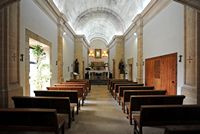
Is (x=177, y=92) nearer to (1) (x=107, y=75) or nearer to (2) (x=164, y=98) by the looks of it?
(2) (x=164, y=98)

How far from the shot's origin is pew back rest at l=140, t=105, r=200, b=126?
3.70 meters

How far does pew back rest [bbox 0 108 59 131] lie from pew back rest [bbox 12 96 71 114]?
3.07 feet

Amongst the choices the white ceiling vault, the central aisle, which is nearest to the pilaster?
the central aisle

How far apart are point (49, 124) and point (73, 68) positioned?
1346 centimetres

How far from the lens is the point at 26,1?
5918 mm

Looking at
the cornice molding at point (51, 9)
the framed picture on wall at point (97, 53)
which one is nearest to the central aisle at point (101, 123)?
the cornice molding at point (51, 9)

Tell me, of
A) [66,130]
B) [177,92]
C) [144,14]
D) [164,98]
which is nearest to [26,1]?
[66,130]

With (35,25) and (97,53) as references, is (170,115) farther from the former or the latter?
(97,53)

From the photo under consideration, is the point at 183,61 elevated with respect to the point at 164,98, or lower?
elevated

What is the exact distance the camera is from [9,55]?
14.3 ft

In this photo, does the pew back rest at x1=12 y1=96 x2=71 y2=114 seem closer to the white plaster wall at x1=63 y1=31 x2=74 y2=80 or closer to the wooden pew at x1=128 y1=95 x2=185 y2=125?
the wooden pew at x1=128 y1=95 x2=185 y2=125

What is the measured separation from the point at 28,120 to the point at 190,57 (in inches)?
145

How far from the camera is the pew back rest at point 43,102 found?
14.4 feet

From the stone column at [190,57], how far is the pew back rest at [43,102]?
271 cm
